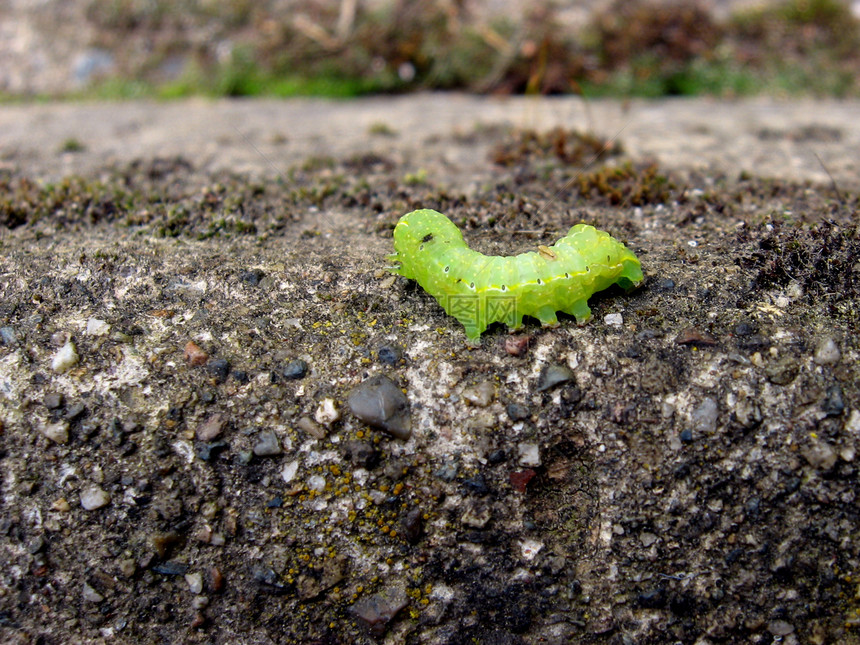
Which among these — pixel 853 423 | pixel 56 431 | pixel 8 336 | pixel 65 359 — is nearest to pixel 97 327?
pixel 65 359

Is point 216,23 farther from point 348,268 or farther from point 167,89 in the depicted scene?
point 348,268

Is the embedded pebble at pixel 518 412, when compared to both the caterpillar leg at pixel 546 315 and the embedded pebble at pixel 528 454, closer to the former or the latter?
the embedded pebble at pixel 528 454

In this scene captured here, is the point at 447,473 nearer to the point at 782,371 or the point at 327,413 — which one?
the point at 327,413

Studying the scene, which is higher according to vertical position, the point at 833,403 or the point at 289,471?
the point at 833,403

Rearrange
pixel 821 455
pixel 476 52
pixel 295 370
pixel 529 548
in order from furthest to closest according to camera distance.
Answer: pixel 476 52 < pixel 295 370 < pixel 529 548 < pixel 821 455

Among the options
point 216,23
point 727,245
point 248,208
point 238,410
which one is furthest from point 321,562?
point 216,23

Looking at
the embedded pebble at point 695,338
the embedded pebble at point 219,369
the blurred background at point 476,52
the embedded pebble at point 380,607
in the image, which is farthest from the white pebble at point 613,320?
the blurred background at point 476,52

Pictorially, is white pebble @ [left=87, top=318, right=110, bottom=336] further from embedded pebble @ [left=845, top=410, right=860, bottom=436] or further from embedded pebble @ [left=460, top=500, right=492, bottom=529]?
embedded pebble @ [left=845, top=410, right=860, bottom=436]
